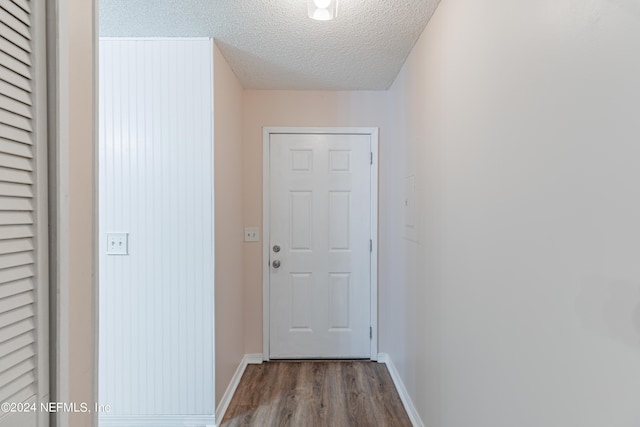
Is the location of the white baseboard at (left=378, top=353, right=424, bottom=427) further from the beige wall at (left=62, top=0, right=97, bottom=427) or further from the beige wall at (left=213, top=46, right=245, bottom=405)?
the beige wall at (left=62, top=0, right=97, bottom=427)

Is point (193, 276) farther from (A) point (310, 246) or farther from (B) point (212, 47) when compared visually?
(B) point (212, 47)

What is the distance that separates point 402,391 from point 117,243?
7.06 ft

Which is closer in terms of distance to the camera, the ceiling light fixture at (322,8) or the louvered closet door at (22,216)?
the louvered closet door at (22,216)

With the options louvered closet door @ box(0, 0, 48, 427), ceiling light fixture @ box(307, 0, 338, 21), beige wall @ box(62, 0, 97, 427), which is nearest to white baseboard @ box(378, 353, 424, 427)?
beige wall @ box(62, 0, 97, 427)

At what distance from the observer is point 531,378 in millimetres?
942

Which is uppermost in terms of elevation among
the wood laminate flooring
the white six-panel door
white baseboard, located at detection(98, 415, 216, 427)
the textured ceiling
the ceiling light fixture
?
the textured ceiling

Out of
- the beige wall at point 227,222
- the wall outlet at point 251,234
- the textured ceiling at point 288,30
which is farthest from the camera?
the wall outlet at point 251,234

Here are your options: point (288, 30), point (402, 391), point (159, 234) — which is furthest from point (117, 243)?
point (402, 391)

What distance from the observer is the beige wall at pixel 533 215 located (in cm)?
67

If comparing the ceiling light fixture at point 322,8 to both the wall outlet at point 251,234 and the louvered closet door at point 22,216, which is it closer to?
the louvered closet door at point 22,216

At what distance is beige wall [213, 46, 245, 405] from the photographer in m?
2.10

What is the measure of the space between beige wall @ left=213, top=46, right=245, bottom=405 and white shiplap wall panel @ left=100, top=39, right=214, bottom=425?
0.30 feet

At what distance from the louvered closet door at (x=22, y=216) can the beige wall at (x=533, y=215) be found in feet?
4.28

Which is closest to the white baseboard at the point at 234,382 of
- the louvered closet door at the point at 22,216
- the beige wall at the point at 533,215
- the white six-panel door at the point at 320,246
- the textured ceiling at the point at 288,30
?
the white six-panel door at the point at 320,246
